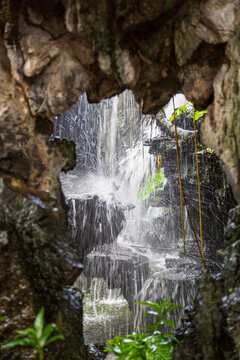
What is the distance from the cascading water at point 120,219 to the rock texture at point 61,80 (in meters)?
3.97

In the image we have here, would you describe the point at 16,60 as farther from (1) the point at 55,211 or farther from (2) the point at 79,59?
(1) the point at 55,211

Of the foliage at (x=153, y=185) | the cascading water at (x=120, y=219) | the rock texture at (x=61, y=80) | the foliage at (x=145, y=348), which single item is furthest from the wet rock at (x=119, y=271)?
the foliage at (x=145, y=348)

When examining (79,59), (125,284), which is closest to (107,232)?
(125,284)

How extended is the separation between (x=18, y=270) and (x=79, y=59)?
2.68 meters

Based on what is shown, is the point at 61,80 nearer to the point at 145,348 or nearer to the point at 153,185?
the point at 145,348

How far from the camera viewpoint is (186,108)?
30.8 feet

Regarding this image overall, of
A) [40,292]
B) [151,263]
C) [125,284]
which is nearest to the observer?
[40,292]

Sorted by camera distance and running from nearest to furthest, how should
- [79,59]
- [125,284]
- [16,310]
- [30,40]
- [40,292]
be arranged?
[16,310]
[40,292]
[30,40]
[79,59]
[125,284]

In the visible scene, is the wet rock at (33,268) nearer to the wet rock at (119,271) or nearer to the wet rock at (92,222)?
the wet rock at (92,222)

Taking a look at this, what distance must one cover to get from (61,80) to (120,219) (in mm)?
5930

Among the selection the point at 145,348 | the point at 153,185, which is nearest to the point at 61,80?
the point at 145,348

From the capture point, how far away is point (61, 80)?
3.83 meters

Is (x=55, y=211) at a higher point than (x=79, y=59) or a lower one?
lower

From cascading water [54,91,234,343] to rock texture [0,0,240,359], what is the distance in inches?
156
